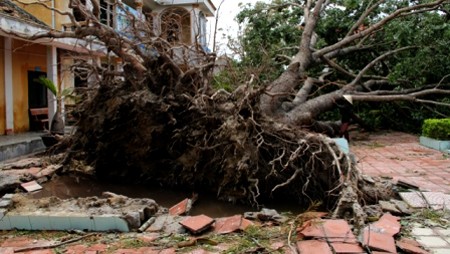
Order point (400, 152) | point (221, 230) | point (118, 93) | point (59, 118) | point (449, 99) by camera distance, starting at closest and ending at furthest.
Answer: point (221, 230) < point (118, 93) < point (400, 152) < point (59, 118) < point (449, 99)

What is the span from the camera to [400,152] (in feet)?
31.0

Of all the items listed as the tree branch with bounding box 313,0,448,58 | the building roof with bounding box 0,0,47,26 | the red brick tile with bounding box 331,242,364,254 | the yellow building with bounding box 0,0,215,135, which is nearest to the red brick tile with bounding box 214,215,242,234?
the red brick tile with bounding box 331,242,364,254

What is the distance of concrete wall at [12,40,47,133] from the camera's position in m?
11.9

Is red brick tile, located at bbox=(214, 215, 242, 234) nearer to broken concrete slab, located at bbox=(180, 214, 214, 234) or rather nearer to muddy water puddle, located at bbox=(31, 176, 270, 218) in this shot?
broken concrete slab, located at bbox=(180, 214, 214, 234)

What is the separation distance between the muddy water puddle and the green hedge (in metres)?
5.91

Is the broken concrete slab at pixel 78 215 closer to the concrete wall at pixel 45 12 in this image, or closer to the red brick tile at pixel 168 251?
the red brick tile at pixel 168 251

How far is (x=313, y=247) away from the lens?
377cm

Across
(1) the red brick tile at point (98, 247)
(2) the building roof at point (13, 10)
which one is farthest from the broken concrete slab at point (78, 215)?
(2) the building roof at point (13, 10)

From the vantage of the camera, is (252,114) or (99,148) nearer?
(252,114)

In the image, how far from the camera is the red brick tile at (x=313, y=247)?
3671mm

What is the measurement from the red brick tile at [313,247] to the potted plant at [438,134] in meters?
A: 6.78

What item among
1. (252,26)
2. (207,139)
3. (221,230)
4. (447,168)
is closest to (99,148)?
(207,139)

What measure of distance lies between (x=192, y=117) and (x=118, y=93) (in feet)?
5.49

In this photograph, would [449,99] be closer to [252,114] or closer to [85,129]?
[252,114]
